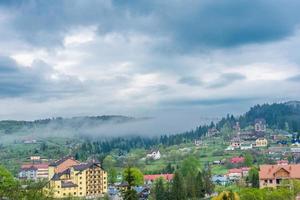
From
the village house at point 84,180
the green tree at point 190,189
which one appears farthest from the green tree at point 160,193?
the village house at point 84,180

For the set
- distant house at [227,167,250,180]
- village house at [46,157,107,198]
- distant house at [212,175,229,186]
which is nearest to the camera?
village house at [46,157,107,198]

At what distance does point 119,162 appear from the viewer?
178m

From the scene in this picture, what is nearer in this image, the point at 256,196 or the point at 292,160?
the point at 256,196

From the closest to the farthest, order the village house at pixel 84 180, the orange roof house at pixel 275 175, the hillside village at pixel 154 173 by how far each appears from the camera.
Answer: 1. the orange roof house at pixel 275 175
2. the hillside village at pixel 154 173
3. the village house at pixel 84 180

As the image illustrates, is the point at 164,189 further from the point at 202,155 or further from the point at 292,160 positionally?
the point at 202,155

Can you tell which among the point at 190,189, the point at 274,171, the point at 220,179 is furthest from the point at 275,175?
the point at 220,179

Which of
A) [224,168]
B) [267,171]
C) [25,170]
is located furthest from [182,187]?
[25,170]

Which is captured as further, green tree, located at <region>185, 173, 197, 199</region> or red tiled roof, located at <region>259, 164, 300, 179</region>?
red tiled roof, located at <region>259, 164, 300, 179</region>

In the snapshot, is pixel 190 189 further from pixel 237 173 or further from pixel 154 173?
pixel 154 173

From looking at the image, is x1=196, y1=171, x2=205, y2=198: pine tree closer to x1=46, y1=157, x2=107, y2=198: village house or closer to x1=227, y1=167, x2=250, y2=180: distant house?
x1=46, y1=157, x2=107, y2=198: village house

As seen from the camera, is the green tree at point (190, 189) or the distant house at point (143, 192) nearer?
the green tree at point (190, 189)

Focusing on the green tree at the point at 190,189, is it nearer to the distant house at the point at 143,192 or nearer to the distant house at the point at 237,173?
→ the distant house at the point at 143,192

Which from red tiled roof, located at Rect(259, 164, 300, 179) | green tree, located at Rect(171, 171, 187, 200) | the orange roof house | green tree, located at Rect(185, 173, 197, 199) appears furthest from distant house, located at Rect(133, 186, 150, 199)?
red tiled roof, located at Rect(259, 164, 300, 179)

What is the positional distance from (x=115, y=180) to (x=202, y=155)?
2708 inches
